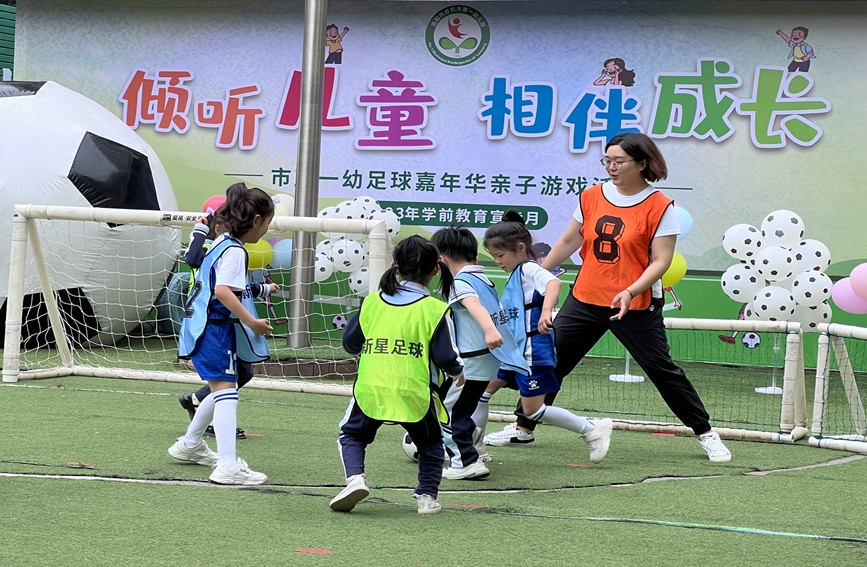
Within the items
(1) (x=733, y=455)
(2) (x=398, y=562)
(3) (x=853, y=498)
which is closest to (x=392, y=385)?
(2) (x=398, y=562)

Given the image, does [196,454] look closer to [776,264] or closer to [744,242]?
[776,264]

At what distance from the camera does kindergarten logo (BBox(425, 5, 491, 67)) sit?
10.5 meters

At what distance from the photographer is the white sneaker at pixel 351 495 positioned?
377 centimetres

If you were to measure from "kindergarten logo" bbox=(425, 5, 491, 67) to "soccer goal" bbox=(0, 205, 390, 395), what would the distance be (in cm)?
205

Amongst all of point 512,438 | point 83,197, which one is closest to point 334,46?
point 83,197

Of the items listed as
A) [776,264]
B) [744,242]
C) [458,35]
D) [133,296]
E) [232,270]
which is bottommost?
[133,296]

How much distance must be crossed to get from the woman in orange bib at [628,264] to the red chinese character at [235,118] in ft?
21.0

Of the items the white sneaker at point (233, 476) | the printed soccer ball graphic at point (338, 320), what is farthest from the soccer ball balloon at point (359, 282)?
the white sneaker at point (233, 476)

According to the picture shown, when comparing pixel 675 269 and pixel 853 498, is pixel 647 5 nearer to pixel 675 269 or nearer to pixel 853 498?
pixel 675 269

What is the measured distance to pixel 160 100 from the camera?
443 inches

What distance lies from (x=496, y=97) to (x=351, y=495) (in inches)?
283

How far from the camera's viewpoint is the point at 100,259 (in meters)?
9.20

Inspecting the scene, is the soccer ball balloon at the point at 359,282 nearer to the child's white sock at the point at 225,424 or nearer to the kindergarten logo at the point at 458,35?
the kindergarten logo at the point at 458,35

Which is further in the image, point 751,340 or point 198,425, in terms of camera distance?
point 751,340
